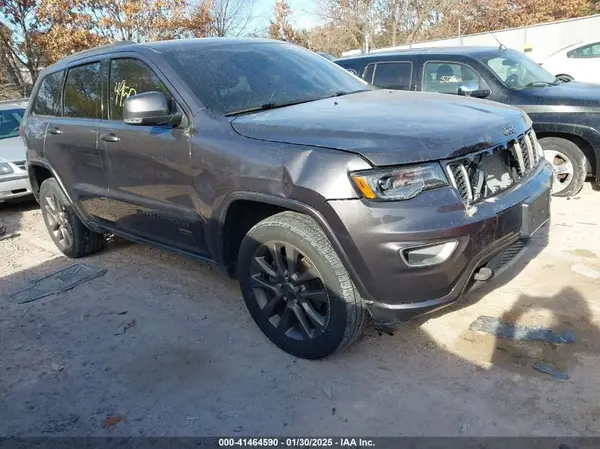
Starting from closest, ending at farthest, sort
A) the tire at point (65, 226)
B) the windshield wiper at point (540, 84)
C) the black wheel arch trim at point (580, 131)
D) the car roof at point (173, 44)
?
the car roof at point (173, 44)
the tire at point (65, 226)
the black wheel arch trim at point (580, 131)
the windshield wiper at point (540, 84)

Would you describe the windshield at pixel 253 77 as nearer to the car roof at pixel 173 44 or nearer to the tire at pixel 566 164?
the car roof at pixel 173 44

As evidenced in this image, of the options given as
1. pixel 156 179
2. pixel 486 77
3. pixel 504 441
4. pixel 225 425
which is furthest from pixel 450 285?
pixel 486 77

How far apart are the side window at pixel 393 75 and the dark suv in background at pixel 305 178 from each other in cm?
243

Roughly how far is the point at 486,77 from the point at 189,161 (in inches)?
159

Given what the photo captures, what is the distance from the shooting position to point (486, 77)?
19.2 feet

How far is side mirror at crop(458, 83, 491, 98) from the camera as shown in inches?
208

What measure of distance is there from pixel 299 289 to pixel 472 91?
11.5ft

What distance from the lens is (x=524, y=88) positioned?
18.8 feet

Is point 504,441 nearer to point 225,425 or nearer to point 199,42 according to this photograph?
point 225,425

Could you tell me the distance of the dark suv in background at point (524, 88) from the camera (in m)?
5.35

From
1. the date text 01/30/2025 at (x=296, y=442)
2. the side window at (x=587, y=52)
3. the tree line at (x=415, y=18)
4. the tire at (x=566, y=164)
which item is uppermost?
the tree line at (x=415, y=18)

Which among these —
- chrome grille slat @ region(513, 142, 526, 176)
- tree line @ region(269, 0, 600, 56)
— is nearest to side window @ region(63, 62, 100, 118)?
chrome grille slat @ region(513, 142, 526, 176)

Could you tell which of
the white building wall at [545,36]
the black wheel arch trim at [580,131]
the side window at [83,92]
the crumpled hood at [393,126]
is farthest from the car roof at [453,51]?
the white building wall at [545,36]

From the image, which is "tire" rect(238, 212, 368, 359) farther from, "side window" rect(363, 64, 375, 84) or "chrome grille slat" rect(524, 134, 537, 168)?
"side window" rect(363, 64, 375, 84)
